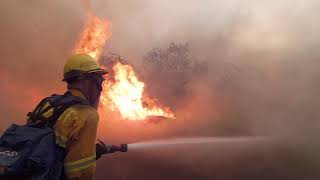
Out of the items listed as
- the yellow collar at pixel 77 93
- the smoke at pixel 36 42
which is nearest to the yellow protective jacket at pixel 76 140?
the yellow collar at pixel 77 93

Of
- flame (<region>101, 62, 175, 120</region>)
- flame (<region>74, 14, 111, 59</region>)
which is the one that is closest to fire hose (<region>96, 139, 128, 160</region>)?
flame (<region>101, 62, 175, 120</region>)

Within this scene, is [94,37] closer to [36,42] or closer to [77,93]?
[36,42]

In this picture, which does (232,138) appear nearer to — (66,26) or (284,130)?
(284,130)

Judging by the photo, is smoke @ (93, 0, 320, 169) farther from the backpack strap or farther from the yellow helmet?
the backpack strap

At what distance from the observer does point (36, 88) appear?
343 inches

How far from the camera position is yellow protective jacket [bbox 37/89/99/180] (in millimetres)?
3387

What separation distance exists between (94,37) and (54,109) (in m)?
4.99

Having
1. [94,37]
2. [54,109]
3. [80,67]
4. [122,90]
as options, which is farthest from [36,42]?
[54,109]

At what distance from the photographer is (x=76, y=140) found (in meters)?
3.39

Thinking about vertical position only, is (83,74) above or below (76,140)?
above

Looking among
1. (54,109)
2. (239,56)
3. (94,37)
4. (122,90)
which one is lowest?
(54,109)

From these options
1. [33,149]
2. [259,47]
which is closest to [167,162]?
[259,47]

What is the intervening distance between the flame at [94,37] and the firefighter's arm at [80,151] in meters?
4.90

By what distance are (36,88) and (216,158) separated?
3.71 m
